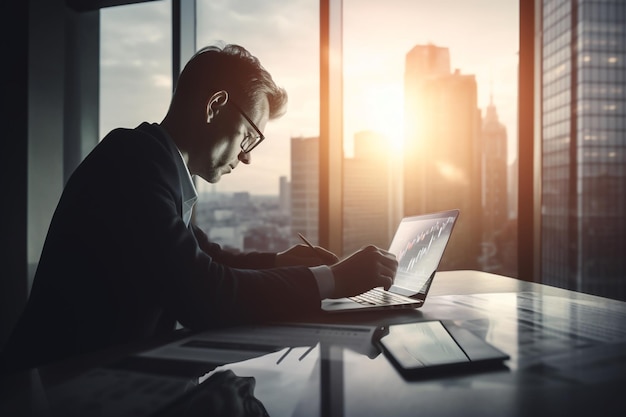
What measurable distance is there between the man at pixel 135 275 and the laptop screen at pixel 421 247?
0.15 meters

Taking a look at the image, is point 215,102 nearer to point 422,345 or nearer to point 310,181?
point 422,345

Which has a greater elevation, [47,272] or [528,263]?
[47,272]

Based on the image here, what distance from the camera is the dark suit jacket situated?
73cm

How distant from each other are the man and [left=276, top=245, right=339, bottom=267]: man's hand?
29 cm

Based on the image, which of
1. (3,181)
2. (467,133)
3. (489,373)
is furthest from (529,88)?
(467,133)

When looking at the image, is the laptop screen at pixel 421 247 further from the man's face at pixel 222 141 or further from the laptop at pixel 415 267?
the man's face at pixel 222 141

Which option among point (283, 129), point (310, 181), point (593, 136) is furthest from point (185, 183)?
point (593, 136)

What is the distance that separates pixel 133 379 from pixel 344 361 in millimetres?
277

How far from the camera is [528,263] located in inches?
79.7

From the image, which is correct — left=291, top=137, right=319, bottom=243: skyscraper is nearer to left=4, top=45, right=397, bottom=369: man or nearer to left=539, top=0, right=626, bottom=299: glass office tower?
left=4, top=45, right=397, bottom=369: man

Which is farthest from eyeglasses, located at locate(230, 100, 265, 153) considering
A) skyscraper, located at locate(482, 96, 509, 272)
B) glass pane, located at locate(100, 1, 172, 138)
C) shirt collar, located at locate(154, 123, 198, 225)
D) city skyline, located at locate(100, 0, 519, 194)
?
skyscraper, located at locate(482, 96, 509, 272)

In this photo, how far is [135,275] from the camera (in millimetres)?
770

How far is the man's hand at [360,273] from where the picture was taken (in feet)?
2.81

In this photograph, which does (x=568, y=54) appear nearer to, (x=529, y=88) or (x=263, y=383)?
(x=529, y=88)
